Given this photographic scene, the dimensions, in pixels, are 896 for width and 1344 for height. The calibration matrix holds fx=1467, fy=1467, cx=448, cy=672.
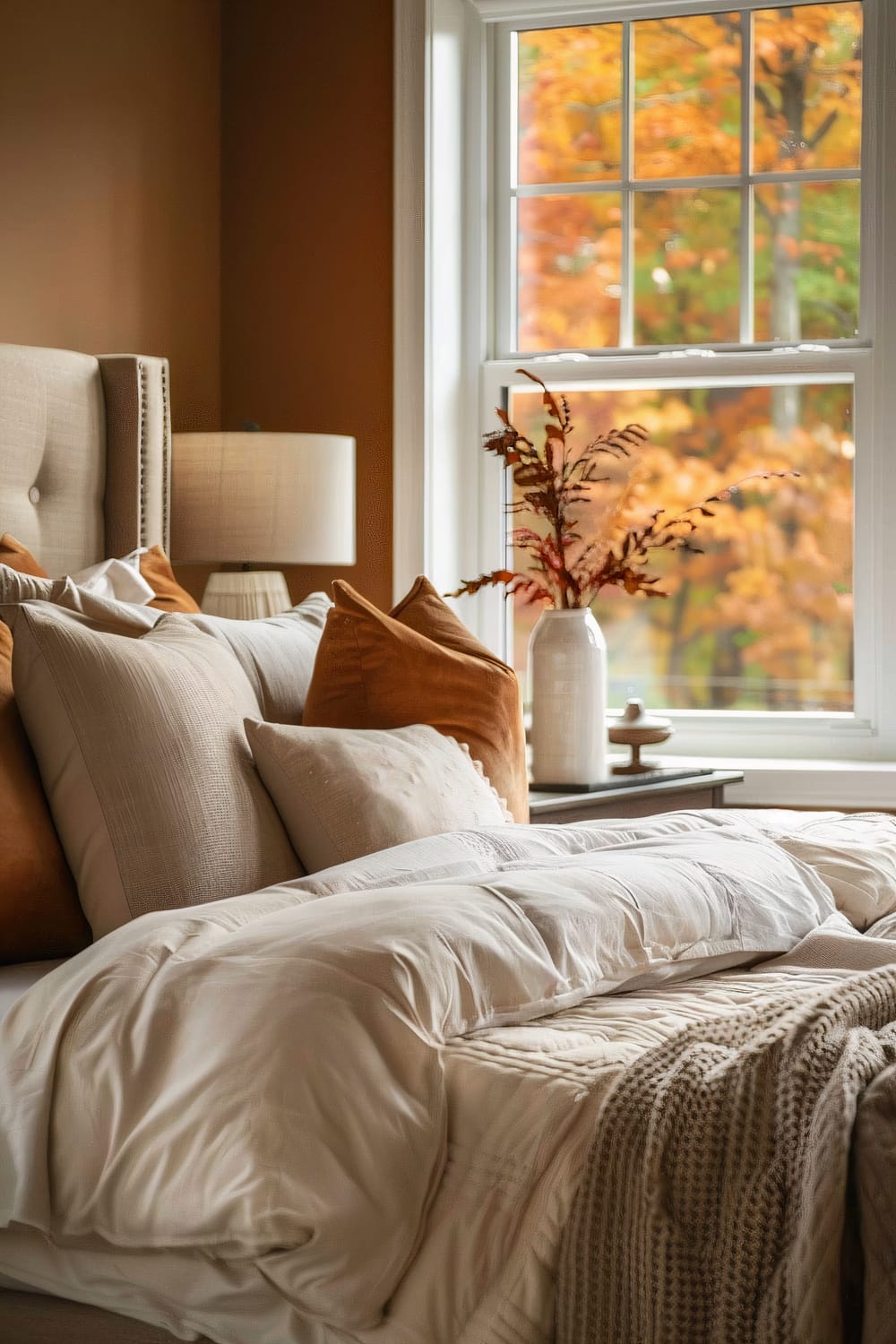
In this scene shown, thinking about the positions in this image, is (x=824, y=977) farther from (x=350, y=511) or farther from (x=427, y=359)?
(x=427, y=359)

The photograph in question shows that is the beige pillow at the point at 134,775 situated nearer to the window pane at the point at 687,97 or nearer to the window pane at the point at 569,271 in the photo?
the window pane at the point at 569,271

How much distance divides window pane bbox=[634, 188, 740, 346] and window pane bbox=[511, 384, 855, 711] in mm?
177

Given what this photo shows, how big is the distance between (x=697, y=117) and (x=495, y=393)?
0.91m

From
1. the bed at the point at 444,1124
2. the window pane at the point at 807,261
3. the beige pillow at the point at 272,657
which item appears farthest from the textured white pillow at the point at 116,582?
the window pane at the point at 807,261

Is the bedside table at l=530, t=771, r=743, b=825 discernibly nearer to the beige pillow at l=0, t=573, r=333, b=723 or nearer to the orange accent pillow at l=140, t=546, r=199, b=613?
the beige pillow at l=0, t=573, r=333, b=723

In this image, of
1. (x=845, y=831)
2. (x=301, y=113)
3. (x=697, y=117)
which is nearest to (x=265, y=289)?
(x=301, y=113)

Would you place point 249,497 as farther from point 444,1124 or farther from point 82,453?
point 444,1124

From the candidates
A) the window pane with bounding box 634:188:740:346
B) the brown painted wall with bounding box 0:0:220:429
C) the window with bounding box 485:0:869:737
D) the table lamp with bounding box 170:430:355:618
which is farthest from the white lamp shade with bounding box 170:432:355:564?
the window pane with bounding box 634:188:740:346

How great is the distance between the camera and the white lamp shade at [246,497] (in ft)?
10.4

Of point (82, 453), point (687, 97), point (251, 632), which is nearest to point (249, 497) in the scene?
point (82, 453)

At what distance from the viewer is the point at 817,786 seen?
3648 millimetres

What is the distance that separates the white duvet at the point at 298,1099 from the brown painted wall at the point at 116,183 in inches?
82.3

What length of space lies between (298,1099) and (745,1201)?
1.20ft

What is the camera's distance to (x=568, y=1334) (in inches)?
46.2
